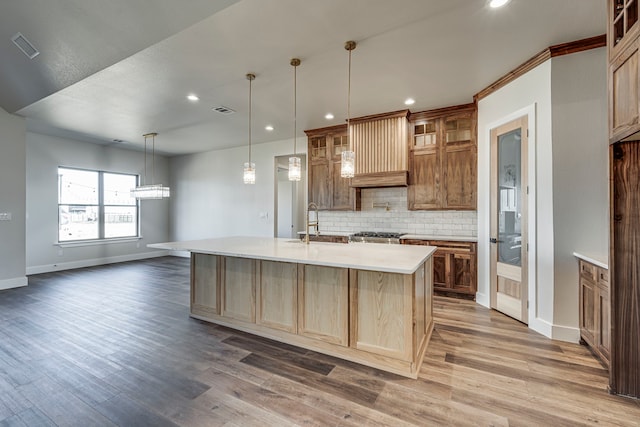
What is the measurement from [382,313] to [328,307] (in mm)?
484

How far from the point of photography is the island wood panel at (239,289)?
293cm

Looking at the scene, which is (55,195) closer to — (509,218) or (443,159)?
(443,159)

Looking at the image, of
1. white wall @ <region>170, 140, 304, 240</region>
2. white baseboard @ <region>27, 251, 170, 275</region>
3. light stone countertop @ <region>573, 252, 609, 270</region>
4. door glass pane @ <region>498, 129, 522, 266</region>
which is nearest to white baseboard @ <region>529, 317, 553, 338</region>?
door glass pane @ <region>498, 129, 522, 266</region>

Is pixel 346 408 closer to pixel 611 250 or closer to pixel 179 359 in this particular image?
pixel 179 359

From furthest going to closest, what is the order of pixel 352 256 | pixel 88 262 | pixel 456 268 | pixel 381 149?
1. pixel 88 262
2. pixel 381 149
3. pixel 456 268
4. pixel 352 256

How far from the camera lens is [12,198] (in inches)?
184

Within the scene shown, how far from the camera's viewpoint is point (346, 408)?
1.81 m

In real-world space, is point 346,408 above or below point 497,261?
below

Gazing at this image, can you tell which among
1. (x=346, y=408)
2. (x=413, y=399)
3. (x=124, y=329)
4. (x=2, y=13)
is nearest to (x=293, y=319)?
(x=346, y=408)

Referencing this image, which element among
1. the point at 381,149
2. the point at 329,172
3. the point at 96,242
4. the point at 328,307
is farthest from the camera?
the point at 96,242

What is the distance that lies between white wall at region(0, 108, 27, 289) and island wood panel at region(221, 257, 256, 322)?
14.0ft

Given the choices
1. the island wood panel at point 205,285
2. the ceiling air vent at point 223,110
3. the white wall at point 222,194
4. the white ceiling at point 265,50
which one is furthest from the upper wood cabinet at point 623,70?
the white wall at point 222,194

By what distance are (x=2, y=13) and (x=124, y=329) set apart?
3236 mm

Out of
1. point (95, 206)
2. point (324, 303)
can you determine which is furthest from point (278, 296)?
point (95, 206)
